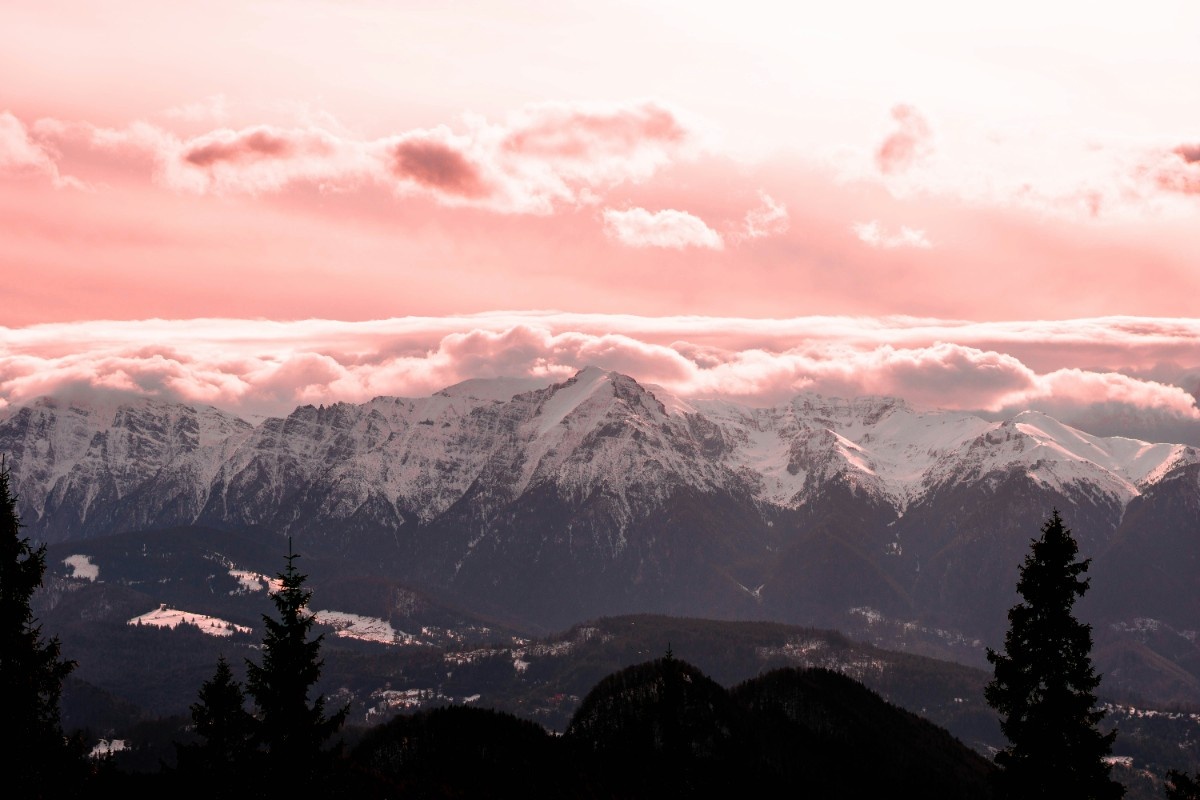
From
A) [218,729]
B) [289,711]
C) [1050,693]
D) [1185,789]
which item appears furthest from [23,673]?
[1185,789]

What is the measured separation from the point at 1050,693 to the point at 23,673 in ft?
166

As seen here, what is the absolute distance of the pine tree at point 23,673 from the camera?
7025cm

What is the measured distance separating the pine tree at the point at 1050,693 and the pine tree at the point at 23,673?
154ft

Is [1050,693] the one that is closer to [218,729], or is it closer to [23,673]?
[23,673]

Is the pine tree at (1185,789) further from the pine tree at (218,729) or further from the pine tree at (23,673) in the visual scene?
the pine tree at (23,673)

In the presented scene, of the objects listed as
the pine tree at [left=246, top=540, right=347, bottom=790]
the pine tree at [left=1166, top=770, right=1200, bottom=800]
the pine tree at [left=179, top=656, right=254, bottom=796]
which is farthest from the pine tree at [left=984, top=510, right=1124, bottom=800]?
the pine tree at [left=179, top=656, right=254, bottom=796]

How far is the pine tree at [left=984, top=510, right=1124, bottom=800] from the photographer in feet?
251

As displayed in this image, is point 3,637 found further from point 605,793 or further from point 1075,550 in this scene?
point 605,793

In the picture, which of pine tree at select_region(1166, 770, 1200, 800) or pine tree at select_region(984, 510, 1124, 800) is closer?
pine tree at select_region(984, 510, 1124, 800)

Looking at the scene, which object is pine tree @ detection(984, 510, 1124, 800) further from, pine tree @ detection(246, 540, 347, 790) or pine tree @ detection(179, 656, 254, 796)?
pine tree @ detection(179, 656, 254, 796)

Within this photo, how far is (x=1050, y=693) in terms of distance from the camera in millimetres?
77000

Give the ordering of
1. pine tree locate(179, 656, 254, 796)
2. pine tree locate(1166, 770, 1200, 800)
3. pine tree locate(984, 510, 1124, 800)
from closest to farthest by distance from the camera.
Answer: pine tree locate(984, 510, 1124, 800) < pine tree locate(1166, 770, 1200, 800) < pine tree locate(179, 656, 254, 796)

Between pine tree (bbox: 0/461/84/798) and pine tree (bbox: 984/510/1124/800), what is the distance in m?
46.9

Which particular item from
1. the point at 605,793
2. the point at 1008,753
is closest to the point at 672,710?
the point at 1008,753
